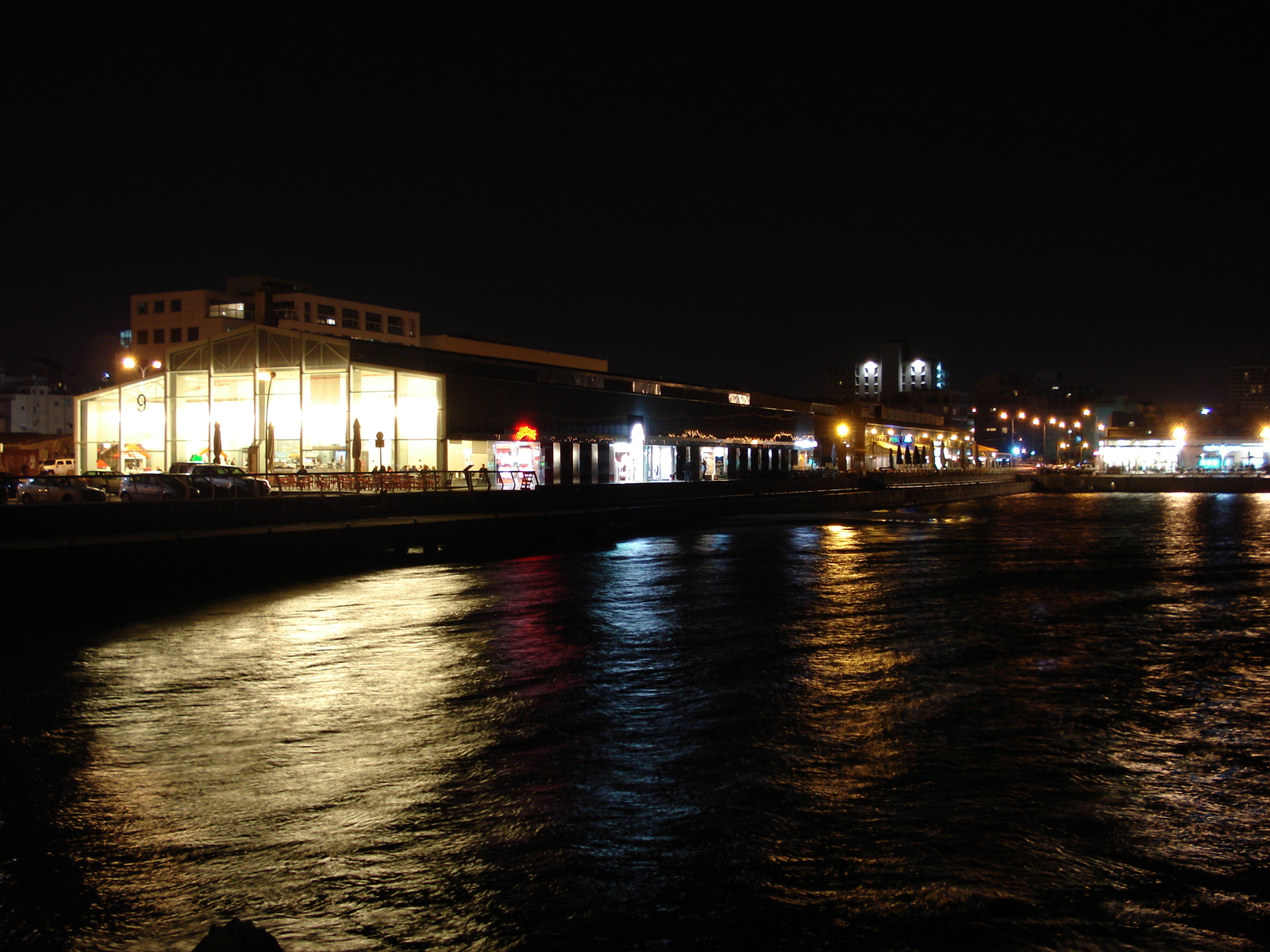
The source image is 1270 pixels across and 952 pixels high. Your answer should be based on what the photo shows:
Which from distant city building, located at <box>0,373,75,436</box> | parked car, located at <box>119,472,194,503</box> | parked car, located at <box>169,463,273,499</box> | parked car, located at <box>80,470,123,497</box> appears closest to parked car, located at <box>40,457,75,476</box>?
parked car, located at <box>169,463,273,499</box>

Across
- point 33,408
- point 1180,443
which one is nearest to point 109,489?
point 1180,443

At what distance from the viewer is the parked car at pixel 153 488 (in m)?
26.2

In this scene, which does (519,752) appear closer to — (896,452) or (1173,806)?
(1173,806)

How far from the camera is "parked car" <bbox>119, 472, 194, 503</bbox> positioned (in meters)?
26.2

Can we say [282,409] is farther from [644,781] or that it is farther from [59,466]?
[644,781]

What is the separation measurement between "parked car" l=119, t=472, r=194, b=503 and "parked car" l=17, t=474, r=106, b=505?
2.45ft

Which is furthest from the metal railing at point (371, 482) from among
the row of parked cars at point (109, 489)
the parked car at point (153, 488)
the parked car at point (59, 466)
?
the parked car at point (59, 466)

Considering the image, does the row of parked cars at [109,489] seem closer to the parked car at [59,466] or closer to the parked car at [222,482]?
the parked car at [222,482]

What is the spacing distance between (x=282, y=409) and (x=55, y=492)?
16471mm

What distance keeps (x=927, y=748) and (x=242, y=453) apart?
40.0 m

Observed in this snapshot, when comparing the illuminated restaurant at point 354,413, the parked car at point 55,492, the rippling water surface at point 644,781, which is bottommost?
the rippling water surface at point 644,781

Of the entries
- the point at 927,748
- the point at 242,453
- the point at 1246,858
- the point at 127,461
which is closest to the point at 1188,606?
the point at 927,748

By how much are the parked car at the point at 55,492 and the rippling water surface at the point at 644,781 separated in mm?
11815

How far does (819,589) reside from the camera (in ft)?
70.2
